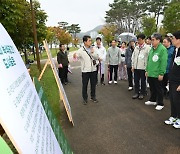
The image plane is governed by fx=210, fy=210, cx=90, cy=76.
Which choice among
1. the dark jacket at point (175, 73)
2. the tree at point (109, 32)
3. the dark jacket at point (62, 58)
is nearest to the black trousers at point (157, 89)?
the dark jacket at point (175, 73)

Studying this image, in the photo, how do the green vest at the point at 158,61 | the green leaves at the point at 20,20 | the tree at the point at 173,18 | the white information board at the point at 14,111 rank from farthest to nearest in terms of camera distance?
the tree at the point at 173,18
the green leaves at the point at 20,20
the green vest at the point at 158,61
the white information board at the point at 14,111

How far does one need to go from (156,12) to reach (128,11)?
6928 mm

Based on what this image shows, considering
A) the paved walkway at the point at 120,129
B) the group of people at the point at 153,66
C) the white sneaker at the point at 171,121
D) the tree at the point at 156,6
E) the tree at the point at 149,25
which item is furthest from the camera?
the tree at the point at 156,6

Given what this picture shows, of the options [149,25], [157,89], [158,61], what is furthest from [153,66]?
[149,25]

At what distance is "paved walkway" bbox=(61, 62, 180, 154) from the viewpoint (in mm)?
3430

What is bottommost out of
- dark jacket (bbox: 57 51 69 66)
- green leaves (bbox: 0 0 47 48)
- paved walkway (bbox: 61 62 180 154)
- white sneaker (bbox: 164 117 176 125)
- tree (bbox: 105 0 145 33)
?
paved walkway (bbox: 61 62 180 154)

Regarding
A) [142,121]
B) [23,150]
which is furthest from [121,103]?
[23,150]

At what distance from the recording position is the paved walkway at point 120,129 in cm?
343

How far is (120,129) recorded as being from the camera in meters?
4.15

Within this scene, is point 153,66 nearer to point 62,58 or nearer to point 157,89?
point 157,89

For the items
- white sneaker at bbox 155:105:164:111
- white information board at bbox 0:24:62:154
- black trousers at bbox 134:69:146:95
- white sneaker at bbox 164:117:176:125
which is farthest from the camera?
black trousers at bbox 134:69:146:95

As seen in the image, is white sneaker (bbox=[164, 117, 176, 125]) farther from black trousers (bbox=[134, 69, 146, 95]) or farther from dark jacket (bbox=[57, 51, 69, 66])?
dark jacket (bbox=[57, 51, 69, 66])

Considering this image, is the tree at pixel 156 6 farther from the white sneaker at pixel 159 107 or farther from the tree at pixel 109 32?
the white sneaker at pixel 159 107

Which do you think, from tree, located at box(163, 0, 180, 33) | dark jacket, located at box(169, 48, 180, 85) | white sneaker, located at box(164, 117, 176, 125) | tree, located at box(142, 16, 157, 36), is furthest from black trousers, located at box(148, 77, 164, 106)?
tree, located at box(142, 16, 157, 36)
